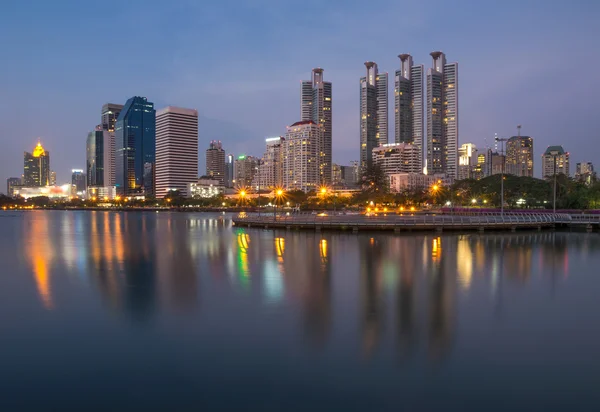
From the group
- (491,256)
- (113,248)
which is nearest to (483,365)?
(491,256)

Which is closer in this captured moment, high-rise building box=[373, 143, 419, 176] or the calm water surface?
the calm water surface

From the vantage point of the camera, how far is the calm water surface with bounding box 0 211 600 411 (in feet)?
31.1

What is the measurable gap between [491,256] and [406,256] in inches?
221

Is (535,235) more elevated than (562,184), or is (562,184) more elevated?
(562,184)

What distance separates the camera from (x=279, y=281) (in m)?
20.8

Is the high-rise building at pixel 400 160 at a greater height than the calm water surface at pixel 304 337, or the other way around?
the high-rise building at pixel 400 160

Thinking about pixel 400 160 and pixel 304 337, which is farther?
pixel 400 160

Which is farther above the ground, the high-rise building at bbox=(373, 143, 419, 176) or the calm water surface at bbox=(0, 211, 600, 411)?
the high-rise building at bbox=(373, 143, 419, 176)

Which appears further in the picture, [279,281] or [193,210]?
[193,210]

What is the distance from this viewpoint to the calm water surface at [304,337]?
31.1 feet

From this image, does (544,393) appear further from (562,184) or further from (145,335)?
(562,184)

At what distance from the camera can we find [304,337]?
12.7 m

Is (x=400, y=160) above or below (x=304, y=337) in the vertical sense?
above

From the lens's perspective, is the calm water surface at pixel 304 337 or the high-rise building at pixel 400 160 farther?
the high-rise building at pixel 400 160
